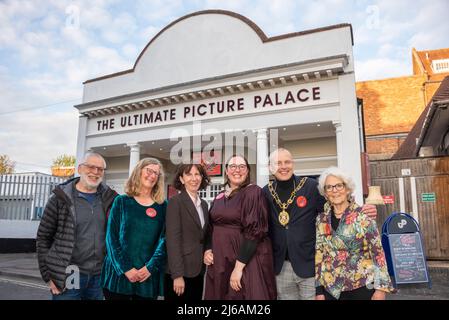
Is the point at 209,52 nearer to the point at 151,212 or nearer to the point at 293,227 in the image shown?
the point at 151,212

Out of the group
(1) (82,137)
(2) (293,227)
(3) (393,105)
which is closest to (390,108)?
(3) (393,105)

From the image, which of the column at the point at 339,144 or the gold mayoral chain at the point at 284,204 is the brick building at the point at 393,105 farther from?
the gold mayoral chain at the point at 284,204

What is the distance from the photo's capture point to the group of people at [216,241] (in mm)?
2572

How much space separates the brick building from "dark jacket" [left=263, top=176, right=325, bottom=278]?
25874 millimetres

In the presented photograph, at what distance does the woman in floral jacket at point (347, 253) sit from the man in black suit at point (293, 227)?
94mm

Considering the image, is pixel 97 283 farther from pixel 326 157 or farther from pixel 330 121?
pixel 326 157

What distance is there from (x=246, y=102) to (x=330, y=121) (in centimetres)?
332

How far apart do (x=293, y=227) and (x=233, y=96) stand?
10.3 meters

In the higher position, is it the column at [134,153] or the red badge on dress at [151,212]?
the column at [134,153]

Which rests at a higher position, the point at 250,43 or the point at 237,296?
the point at 250,43

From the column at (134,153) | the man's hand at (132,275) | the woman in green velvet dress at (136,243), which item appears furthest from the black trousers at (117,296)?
the column at (134,153)

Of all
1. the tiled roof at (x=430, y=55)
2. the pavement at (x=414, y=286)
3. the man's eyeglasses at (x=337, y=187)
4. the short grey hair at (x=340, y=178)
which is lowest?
the pavement at (x=414, y=286)
